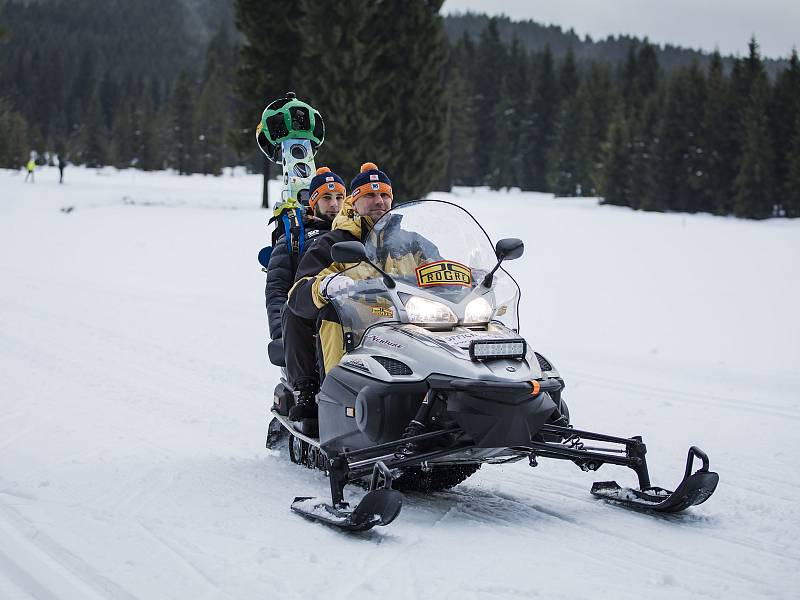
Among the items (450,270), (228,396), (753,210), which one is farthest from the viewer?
(753,210)

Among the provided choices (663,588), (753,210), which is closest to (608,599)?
(663,588)

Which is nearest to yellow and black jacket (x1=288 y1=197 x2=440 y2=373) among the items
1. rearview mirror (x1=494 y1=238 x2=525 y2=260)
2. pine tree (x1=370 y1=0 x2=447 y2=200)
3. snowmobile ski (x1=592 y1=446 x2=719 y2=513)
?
rearview mirror (x1=494 y1=238 x2=525 y2=260)

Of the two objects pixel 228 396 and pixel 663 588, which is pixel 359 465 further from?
pixel 228 396

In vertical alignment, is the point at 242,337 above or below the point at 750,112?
below

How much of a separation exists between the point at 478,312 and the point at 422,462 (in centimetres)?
97

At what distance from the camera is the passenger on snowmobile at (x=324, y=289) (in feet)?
18.6

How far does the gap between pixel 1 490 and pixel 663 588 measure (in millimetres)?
3786

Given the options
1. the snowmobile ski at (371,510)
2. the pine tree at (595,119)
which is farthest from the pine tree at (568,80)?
the snowmobile ski at (371,510)

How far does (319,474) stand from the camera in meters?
6.14

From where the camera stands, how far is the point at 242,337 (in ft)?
40.1

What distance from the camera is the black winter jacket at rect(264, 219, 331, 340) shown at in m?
6.81

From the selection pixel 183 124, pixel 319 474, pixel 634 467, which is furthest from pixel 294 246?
pixel 183 124

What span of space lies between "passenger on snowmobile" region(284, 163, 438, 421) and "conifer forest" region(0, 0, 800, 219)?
994 inches

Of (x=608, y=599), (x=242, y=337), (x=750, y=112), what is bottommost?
(x=242, y=337)
